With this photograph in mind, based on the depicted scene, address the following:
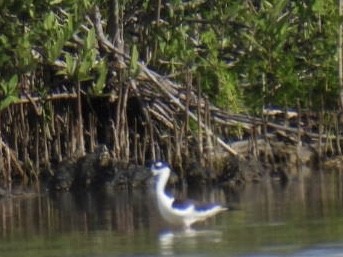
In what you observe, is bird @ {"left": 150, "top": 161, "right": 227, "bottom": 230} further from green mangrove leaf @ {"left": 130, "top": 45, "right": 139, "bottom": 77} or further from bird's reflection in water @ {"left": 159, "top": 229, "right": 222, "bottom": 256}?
green mangrove leaf @ {"left": 130, "top": 45, "right": 139, "bottom": 77}

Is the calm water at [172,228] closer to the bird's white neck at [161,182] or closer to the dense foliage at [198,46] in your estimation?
the bird's white neck at [161,182]

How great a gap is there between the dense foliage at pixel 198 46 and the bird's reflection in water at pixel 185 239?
5.27 m

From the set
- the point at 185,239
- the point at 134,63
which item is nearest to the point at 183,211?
the point at 185,239

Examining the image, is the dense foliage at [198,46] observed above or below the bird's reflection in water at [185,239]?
above

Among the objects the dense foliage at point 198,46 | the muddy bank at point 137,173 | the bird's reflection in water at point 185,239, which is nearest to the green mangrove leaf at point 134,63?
the dense foliage at point 198,46

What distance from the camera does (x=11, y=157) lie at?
75.8 feet

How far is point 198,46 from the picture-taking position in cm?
2489

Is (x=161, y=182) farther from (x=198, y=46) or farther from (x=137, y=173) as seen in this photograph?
(x=198, y=46)

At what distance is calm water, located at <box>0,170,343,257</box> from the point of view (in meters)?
15.6

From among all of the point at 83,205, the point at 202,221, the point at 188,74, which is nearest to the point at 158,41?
the point at 188,74

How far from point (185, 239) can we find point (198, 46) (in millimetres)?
8612

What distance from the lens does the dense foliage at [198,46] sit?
2227 cm

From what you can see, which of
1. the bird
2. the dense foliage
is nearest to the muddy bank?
the dense foliage

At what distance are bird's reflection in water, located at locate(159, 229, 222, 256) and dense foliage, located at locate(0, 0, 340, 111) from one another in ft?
17.3
